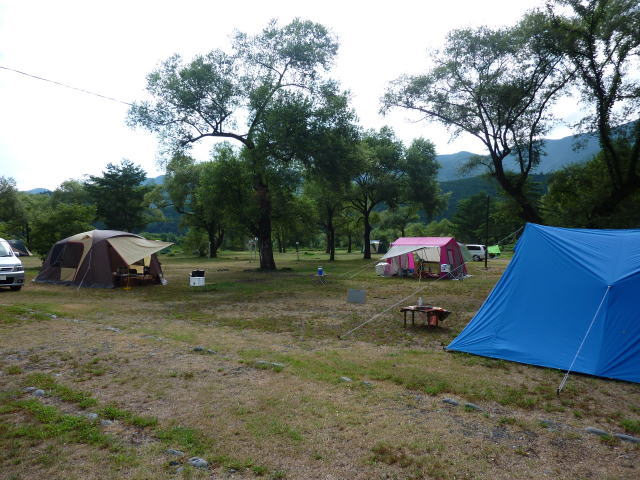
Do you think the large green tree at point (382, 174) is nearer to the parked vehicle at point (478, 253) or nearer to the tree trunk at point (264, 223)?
the parked vehicle at point (478, 253)

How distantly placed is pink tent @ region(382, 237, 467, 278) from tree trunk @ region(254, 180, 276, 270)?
724 cm

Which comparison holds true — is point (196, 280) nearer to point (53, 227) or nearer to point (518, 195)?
point (53, 227)

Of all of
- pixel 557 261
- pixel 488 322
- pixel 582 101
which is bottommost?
pixel 488 322

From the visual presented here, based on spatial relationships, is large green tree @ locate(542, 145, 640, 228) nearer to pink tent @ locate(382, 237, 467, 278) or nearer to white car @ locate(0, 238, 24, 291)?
pink tent @ locate(382, 237, 467, 278)

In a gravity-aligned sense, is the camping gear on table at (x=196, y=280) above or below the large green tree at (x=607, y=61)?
below

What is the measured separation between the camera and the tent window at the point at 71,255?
1622cm

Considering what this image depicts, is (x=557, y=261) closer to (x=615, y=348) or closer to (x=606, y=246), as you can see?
(x=606, y=246)

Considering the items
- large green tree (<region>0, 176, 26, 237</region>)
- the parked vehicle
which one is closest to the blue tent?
the parked vehicle

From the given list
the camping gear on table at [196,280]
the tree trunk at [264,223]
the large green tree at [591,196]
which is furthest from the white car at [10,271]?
the large green tree at [591,196]

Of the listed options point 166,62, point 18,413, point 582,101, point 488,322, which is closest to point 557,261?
point 488,322

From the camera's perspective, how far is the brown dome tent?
15742 mm

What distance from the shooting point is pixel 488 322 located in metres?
7.09

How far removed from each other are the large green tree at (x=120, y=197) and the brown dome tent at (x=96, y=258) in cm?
2800

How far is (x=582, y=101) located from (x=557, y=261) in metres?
11.9
